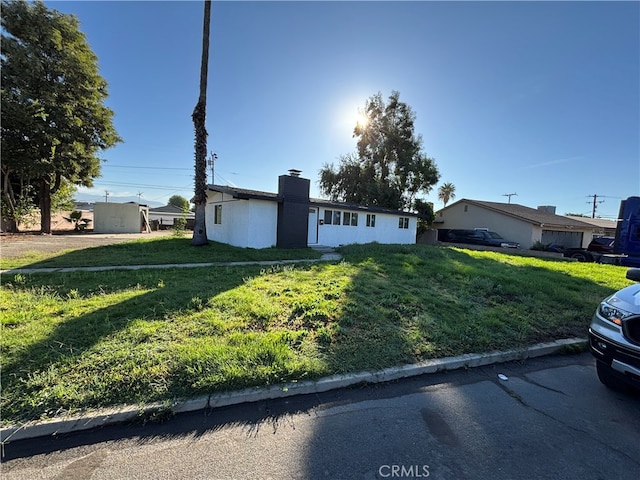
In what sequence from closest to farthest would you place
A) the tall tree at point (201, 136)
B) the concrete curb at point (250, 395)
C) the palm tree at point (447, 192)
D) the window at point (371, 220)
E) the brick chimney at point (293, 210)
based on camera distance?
the concrete curb at point (250, 395)
the tall tree at point (201, 136)
the brick chimney at point (293, 210)
the window at point (371, 220)
the palm tree at point (447, 192)

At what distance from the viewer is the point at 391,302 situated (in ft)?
16.7

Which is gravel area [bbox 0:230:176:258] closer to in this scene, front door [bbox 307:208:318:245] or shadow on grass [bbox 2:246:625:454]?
shadow on grass [bbox 2:246:625:454]

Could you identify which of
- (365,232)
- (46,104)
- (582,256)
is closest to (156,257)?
(365,232)

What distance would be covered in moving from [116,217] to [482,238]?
27127 millimetres

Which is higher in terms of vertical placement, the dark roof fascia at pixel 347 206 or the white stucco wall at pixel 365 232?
the dark roof fascia at pixel 347 206

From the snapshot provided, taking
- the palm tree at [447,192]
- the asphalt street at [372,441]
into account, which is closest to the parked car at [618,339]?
the asphalt street at [372,441]

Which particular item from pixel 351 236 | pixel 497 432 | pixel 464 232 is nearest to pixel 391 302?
pixel 497 432

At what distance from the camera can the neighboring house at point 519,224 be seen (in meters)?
20.9

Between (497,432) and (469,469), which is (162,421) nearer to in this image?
(469,469)

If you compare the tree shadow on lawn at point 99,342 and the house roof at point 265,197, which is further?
the house roof at point 265,197

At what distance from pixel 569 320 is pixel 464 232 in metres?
19.3

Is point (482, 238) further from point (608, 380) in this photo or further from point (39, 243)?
point (39, 243)

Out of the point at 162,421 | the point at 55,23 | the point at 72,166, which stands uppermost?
the point at 55,23

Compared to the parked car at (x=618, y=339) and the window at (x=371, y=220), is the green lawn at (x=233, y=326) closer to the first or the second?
the parked car at (x=618, y=339)
